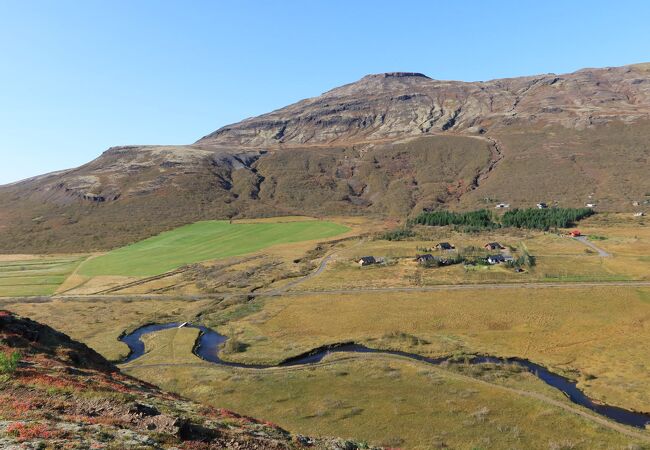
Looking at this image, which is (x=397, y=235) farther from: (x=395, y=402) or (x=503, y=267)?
(x=395, y=402)

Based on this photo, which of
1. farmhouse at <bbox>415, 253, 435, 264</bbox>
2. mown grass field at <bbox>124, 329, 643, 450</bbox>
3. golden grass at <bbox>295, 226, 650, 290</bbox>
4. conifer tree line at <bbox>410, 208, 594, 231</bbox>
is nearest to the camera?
mown grass field at <bbox>124, 329, 643, 450</bbox>

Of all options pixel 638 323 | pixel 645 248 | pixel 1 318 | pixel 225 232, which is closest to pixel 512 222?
pixel 645 248

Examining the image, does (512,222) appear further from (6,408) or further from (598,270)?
(6,408)

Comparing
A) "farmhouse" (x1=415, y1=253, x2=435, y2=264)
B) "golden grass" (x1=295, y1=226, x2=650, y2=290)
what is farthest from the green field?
"farmhouse" (x1=415, y1=253, x2=435, y2=264)

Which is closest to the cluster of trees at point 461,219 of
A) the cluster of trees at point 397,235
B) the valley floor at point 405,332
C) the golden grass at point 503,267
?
the golden grass at point 503,267

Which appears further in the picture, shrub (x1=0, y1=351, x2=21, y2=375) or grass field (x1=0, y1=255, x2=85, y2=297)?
grass field (x1=0, y1=255, x2=85, y2=297)

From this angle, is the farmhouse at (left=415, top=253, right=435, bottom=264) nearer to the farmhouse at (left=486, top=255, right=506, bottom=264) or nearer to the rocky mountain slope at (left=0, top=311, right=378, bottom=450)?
the farmhouse at (left=486, top=255, right=506, bottom=264)

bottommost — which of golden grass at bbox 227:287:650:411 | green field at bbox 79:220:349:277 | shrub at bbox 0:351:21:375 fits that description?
golden grass at bbox 227:287:650:411

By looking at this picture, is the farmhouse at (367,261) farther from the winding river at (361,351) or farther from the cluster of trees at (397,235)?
the winding river at (361,351)
